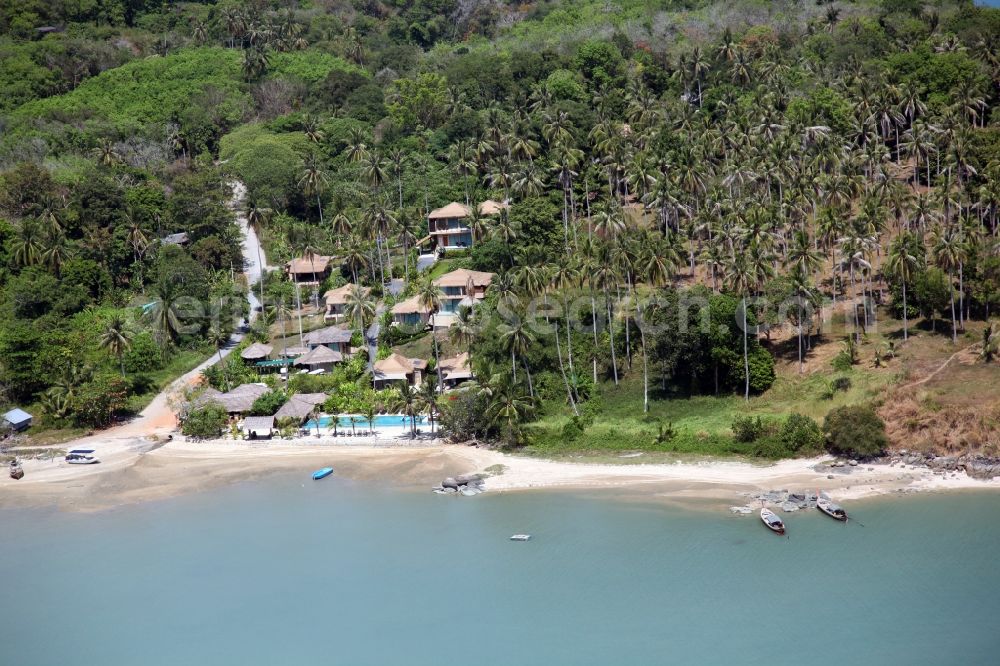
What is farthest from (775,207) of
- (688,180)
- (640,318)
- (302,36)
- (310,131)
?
(302,36)

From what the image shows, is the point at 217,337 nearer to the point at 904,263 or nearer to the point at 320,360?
the point at 320,360

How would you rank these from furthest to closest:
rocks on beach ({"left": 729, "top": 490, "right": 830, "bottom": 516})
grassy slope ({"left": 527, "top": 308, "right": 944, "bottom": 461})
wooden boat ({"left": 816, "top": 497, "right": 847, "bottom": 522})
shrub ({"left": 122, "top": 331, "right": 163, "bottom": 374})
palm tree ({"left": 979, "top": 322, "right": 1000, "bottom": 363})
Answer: shrub ({"left": 122, "top": 331, "right": 163, "bottom": 374})
palm tree ({"left": 979, "top": 322, "right": 1000, "bottom": 363})
grassy slope ({"left": 527, "top": 308, "right": 944, "bottom": 461})
rocks on beach ({"left": 729, "top": 490, "right": 830, "bottom": 516})
wooden boat ({"left": 816, "top": 497, "right": 847, "bottom": 522})

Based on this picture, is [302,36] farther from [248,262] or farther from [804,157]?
[804,157]

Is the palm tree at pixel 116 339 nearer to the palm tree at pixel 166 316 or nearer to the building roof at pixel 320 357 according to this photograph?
the palm tree at pixel 166 316

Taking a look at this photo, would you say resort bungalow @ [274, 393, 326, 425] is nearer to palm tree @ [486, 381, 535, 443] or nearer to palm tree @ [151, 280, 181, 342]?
palm tree @ [486, 381, 535, 443]

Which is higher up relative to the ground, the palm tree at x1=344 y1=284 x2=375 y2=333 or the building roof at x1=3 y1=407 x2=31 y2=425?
the palm tree at x1=344 y1=284 x2=375 y2=333

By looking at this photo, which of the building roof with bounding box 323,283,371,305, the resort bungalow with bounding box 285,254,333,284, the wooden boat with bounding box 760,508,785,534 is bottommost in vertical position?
the wooden boat with bounding box 760,508,785,534

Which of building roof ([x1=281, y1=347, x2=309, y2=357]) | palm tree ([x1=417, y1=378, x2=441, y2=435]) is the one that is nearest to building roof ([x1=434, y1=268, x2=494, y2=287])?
building roof ([x1=281, y1=347, x2=309, y2=357])

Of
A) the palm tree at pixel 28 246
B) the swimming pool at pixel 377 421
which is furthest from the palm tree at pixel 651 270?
the palm tree at pixel 28 246
